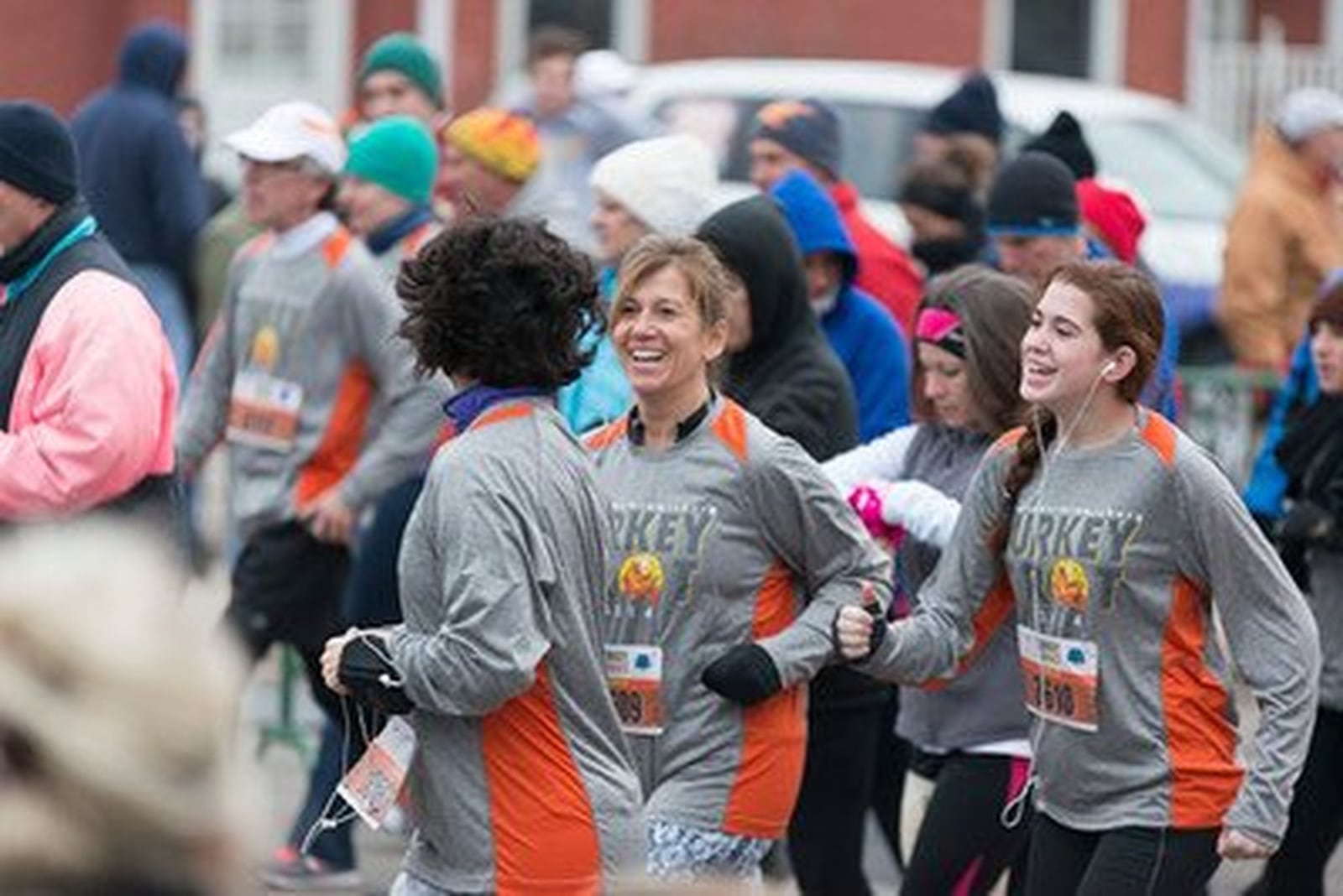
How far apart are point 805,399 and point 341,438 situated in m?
2.04

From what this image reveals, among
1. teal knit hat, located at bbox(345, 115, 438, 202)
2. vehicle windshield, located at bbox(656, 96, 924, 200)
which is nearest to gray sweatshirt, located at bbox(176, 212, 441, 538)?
teal knit hat, located at bbox(345, 115, 438, 202)

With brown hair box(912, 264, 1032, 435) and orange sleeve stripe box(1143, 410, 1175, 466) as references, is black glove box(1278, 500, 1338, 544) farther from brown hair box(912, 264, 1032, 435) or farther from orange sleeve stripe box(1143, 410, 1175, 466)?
orange sleeve stripe box(1143, 410, 1175, 466)

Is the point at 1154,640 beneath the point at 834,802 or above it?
above

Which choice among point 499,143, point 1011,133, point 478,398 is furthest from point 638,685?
point 1011,133

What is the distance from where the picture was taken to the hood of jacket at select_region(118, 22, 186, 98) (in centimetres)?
1325

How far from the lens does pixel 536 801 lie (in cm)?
589

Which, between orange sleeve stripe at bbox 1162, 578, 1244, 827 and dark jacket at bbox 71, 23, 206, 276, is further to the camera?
dark jacket at bbox 71, 23, 206, 276

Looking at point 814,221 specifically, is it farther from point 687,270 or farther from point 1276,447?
point 687,270

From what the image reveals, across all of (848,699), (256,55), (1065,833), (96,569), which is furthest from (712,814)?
(256,55)

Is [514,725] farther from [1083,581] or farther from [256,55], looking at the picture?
[256,55]

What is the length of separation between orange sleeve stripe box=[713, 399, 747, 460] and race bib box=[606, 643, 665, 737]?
1.27ft

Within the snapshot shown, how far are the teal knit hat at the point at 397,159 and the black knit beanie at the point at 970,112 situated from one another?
277cm

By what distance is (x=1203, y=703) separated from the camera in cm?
663

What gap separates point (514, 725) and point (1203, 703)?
4.52 ft
